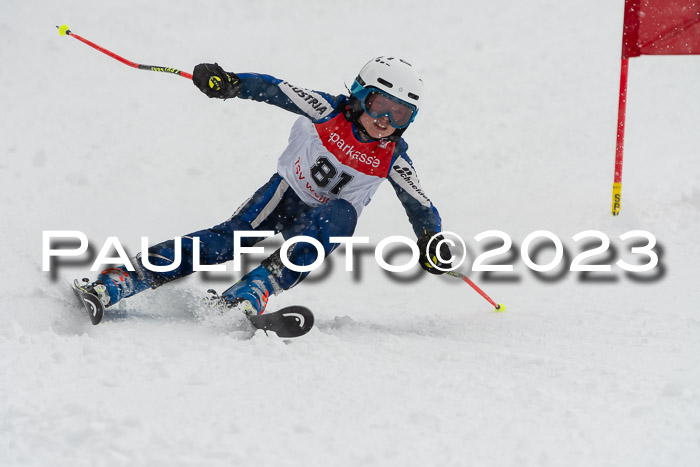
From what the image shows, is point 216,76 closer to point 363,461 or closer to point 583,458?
point 363,461

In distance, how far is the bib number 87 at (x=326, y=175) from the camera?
3992mm

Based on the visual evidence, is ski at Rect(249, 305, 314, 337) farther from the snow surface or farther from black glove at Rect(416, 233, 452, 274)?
black glove at Rect(416, 233, 452, 274)

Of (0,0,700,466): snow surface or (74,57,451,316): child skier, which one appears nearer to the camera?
(0,0,700,466): snow surface

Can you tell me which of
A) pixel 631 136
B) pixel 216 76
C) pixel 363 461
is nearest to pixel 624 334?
pixel 363 461

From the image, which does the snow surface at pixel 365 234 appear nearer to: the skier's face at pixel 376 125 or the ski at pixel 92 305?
the ski at pixel 92 305

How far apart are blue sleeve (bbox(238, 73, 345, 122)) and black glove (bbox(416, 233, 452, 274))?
0.95m

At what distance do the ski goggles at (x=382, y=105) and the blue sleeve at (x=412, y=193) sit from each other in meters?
0.24

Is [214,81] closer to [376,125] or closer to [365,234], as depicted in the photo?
[376,125]

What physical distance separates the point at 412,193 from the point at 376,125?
510 mm

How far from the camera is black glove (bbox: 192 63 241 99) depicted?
3.72 m

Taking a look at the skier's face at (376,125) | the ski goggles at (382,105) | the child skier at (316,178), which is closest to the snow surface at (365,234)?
the child skier at (316,178)

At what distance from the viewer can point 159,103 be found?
8.55m

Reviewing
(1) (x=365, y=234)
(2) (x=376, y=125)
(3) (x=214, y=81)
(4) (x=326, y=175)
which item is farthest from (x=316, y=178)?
(1) (x=365, y=234)

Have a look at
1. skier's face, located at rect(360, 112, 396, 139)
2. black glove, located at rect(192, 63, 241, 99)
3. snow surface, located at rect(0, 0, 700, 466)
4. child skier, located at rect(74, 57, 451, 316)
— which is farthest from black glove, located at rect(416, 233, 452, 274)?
black glove, located at rect(192, 63, 241, 99)
